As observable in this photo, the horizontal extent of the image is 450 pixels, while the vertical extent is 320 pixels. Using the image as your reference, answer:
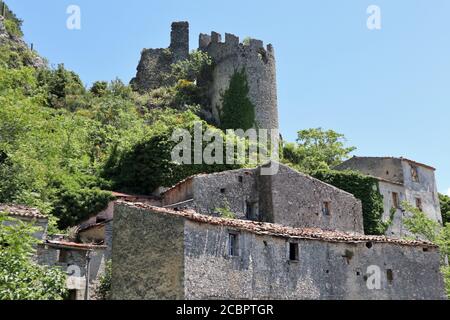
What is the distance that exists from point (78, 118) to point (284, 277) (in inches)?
1148

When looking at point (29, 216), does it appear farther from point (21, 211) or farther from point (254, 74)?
point (254, 74)

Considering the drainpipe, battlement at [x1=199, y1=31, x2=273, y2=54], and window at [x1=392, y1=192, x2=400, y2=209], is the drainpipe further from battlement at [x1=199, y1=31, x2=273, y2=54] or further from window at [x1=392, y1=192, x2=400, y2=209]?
battlement at [x1=199, y1=31, x2=273, y2=54]

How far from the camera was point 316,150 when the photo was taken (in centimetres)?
5950

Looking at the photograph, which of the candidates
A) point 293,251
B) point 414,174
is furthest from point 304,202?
point 414,174

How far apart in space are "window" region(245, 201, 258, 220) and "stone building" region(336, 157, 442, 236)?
12.5 m

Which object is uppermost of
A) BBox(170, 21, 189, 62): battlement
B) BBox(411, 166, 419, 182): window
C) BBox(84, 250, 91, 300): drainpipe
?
BBox(170, 21, 189, 62): battlement

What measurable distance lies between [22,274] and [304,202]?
17372 millimetres

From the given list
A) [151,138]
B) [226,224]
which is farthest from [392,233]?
[226,224]

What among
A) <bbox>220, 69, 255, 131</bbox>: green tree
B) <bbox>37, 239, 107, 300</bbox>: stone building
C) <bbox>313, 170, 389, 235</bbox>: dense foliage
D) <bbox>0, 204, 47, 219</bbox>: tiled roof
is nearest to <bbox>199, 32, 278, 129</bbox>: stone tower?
<bbox>220, 69, 255, 131</bbox>: green tree

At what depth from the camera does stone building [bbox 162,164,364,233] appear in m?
30.3

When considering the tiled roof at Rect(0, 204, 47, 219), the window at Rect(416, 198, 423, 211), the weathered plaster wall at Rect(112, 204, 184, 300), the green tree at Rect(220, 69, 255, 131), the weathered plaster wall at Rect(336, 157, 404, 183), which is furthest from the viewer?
the green tree at Rect(220, 69, 255, 131)

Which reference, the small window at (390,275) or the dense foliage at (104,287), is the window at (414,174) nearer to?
the small window at (390,275)

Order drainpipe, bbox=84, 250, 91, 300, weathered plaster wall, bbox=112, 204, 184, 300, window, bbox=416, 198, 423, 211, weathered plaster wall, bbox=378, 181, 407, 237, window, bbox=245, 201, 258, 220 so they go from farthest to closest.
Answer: window, bbox=416, 198, 423, 211 → weathered plaster wall, bbox=378, 181, 407, 237 → window, bbox=245, 201, 258, 220 → drainpipe, bbox=84, 250, 91, 300 → weathered plaster wall, bbox=112, 204, 184, 300

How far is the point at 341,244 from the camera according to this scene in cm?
2498
